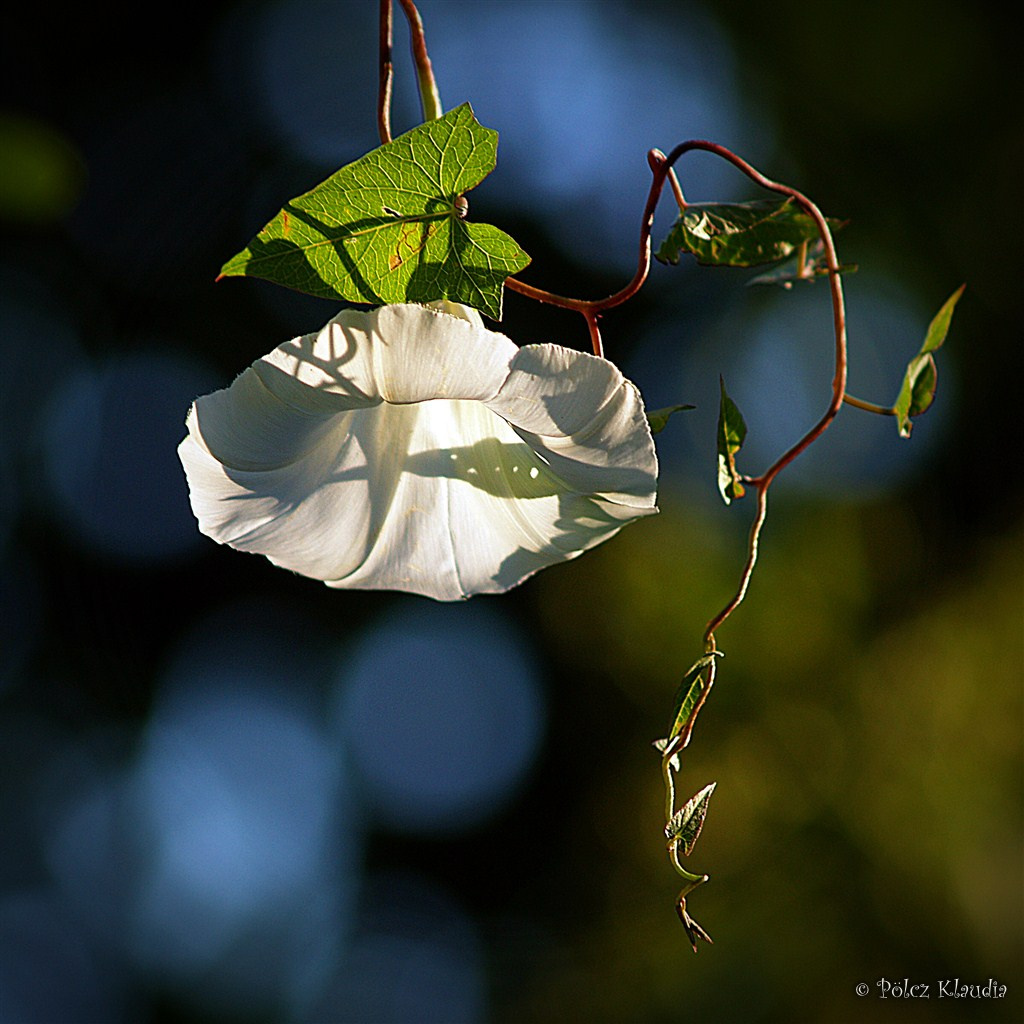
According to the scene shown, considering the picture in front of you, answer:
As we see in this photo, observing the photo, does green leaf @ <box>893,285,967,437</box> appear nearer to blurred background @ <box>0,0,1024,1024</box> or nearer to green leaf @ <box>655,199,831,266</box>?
green leaf @ <box>655,199,831,266</box>

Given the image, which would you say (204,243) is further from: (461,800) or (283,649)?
(461,800)

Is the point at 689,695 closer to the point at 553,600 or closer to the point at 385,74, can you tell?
the point at 385,74

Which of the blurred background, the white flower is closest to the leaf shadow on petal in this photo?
the white flower

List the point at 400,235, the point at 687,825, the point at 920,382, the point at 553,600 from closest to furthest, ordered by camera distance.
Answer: the point at 400,235
the point at 687,825
the point at 920,382
the point at 553,600

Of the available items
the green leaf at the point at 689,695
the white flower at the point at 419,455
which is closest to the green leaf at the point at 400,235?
the white flower at the point at 419,455

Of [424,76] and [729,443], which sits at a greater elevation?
[424,76]

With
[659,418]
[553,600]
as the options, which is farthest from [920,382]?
[553,600]
